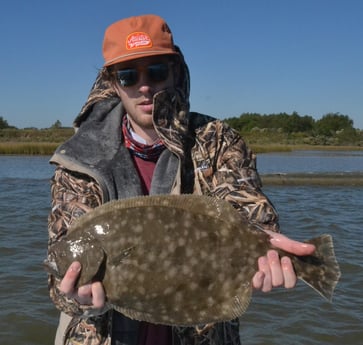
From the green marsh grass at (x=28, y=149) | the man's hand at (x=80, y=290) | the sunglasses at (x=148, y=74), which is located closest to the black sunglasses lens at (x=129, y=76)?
the sunglasses at (x=148, y=74)

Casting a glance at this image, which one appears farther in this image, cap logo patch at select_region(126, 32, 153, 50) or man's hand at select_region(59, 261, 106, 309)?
cap logo patch at select_region(126, 32, 153, 50)

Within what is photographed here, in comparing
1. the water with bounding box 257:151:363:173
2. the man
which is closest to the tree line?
the water with bounding box 257:151:363:173

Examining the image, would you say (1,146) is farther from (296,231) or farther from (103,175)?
(103,175)

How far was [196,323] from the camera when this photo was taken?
3.07 meters

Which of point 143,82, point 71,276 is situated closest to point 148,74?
point 143,82

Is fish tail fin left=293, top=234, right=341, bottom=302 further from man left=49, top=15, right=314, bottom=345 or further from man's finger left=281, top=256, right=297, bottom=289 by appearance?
man left=49, top=15, right=314, bottom=345

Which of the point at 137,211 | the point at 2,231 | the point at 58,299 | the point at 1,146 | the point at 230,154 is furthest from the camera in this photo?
the point at 1,146

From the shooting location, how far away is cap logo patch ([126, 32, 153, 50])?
3422mm

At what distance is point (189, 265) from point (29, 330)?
4.97 metres

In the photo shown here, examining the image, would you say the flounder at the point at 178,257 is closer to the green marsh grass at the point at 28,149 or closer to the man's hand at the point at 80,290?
the man's hand at the point at 80,290

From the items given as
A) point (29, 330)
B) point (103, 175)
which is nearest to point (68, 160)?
point (103, 175)

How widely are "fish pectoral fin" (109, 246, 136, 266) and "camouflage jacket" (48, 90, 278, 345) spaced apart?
50 cm

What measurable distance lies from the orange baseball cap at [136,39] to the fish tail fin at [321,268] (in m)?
1.51

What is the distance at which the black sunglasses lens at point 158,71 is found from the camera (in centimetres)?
350
